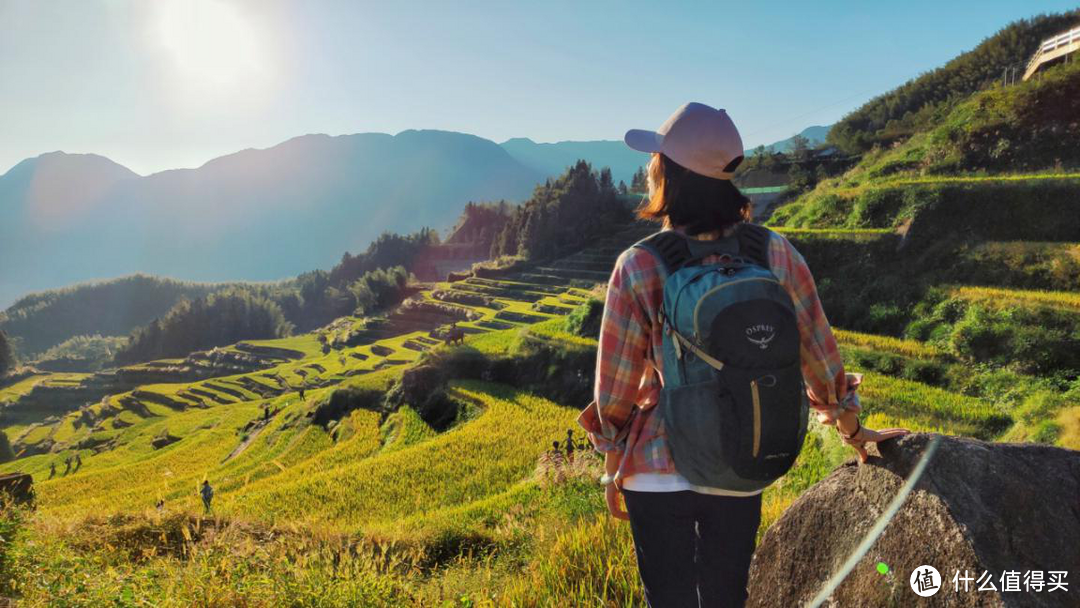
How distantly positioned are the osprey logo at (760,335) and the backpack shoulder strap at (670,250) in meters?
0.30

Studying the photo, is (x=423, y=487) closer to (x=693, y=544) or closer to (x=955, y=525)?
(x=693, y=544)

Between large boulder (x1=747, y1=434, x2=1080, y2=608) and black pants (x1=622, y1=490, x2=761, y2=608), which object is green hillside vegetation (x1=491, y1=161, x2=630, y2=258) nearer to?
large boulder (x1=747, y1=434, x2=1080, y2=608)

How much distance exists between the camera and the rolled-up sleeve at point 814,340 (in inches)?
70.9

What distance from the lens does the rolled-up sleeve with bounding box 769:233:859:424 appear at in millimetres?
1800

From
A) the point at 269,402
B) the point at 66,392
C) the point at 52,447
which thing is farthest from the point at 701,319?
the point at 66,392

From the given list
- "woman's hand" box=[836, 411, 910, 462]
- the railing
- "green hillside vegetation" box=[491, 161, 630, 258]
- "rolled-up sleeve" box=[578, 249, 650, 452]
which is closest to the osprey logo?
"rolled-up sleeve" box=[578, 249, 650, 452]

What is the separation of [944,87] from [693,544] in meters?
58.0

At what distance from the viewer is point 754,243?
1689 mm

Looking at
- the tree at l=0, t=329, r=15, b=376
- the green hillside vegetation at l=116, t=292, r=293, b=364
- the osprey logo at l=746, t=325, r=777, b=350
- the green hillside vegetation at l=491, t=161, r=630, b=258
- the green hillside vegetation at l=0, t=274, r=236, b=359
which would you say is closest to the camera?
the osprey logo at l=746, t=325, r=777, b=350

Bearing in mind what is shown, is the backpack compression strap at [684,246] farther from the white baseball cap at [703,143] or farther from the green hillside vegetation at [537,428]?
the green hillside vegetation at [537,428]

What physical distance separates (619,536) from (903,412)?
301 inches

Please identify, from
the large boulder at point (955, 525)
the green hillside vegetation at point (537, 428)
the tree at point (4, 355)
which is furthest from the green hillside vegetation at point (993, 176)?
the tree at point (4, 355)

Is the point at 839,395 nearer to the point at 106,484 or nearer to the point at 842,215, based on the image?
the point at 842,215

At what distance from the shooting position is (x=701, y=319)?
141 cm
